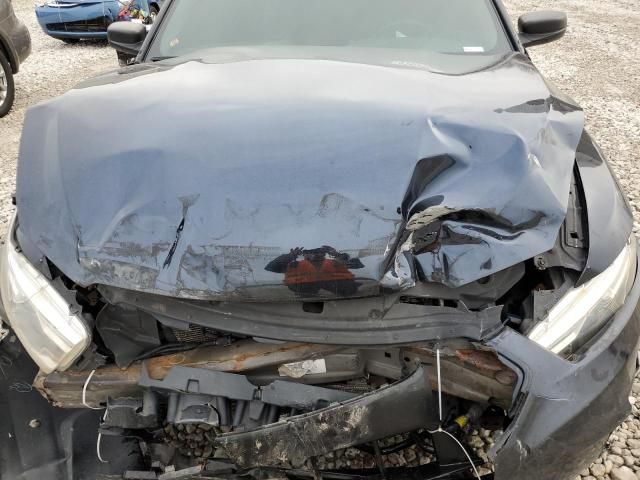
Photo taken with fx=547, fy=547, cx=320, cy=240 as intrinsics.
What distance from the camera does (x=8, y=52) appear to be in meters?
5.83

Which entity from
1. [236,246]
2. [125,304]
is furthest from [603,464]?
[125,304]

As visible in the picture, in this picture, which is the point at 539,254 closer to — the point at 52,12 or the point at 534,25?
the point at 534,25

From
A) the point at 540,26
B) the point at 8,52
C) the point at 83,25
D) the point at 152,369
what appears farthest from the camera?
the point at 83,25

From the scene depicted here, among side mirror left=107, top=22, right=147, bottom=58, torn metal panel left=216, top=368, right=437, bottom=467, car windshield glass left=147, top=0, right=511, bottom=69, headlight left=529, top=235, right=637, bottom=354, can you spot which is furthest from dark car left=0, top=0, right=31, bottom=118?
headlight left=529, top=235, right=637, bottom=354

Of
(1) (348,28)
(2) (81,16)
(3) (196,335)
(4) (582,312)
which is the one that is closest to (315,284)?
(3) (196,335)

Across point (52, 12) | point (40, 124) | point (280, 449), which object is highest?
point (40, 124)

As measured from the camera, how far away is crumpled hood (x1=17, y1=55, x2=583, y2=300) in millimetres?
1498

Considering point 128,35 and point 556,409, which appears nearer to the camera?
point 556,409

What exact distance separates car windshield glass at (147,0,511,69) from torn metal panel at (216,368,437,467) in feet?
5.22

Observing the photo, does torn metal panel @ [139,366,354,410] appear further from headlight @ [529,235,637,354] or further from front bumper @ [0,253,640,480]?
headlight @ [529,235,637,354]

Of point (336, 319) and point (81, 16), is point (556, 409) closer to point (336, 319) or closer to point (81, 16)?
point (336, 319)

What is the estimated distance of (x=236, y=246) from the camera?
4.94ft

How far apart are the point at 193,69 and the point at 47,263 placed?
3.18 feet

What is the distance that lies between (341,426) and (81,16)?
917 cm
